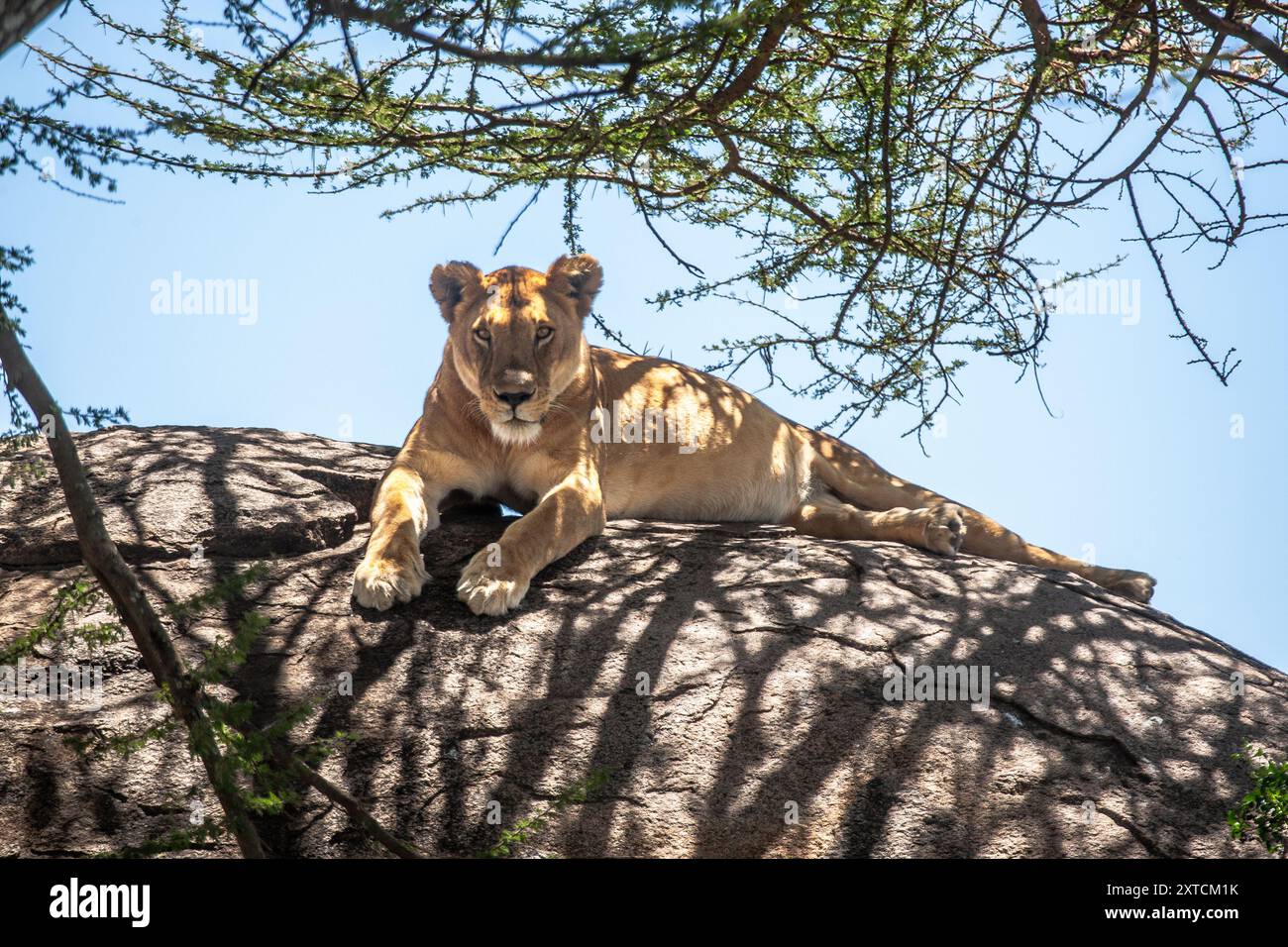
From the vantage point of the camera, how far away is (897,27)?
4.52 m

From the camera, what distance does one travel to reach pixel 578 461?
5574 millimetres

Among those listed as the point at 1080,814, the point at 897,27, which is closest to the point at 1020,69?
the point at 897,27

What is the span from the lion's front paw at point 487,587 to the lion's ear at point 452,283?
66.5 inches

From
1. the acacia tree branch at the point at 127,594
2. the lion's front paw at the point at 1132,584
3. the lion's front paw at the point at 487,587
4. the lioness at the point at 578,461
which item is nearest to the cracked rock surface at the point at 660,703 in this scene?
the lion's front paw at the point at 487,587

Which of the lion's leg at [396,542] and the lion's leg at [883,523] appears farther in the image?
the lion's leg at [883,523]

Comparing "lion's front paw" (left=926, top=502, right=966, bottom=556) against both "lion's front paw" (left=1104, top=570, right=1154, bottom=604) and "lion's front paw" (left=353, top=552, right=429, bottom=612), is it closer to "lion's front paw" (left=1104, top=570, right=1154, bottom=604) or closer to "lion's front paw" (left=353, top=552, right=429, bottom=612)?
"lion's front paw" (left=1104, top=570, right=1154, bottom=604)

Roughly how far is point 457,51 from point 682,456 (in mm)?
4085

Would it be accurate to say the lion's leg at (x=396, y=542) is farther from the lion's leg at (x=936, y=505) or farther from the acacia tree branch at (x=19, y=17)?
the lion's leg at (x=936, y=505)

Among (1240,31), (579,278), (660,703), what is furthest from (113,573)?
(1240,31)

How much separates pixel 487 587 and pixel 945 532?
2.52 meters

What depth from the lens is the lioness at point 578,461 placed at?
484 cm

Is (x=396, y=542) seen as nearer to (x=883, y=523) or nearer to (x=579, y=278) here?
(x=579, y=278)

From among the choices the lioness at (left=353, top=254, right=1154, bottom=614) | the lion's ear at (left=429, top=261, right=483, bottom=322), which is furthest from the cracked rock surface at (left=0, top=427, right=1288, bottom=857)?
the lion's ear at (left=429, top=261, right=483, bottom=322)
